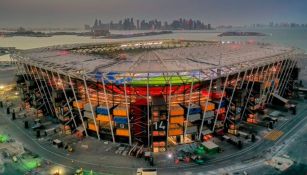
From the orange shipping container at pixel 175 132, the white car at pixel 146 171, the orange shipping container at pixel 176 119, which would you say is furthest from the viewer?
the orange shipping container at pixel 175 132

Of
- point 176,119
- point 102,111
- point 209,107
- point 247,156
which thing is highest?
point 209,107

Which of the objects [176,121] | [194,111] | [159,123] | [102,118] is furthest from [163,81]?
[102,118]

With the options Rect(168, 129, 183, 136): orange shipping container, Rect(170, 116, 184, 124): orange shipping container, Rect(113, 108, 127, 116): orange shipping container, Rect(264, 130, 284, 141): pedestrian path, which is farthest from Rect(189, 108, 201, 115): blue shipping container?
Rect(264, 130, 284, 141): pedestrian path

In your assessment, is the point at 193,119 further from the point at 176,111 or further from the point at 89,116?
the point at 89,116

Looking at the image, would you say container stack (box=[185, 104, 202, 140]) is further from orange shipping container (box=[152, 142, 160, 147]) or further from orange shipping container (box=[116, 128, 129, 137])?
orange shipping container (box=[116, 128, 129, 137])

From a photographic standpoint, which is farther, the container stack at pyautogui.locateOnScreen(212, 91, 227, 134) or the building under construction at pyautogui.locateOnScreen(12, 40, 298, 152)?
the container stack at pyautogui.locateOnScreen(212, 91, 227, 134)

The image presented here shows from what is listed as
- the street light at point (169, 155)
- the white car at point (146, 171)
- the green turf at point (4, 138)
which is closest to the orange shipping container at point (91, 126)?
the green turf at point (4, 138)

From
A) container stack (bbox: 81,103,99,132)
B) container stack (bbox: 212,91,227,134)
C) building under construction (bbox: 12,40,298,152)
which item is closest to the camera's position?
building under construction (bbox: 12,40,298,152)

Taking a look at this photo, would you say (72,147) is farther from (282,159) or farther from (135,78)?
(282,159)

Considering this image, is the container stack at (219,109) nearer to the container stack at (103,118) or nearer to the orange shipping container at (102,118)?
the container stack at (103,118)

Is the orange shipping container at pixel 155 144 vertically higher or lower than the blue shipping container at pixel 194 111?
lower

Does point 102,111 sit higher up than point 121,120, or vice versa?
point 102,111

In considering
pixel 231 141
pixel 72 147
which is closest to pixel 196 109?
pixel 231 141
